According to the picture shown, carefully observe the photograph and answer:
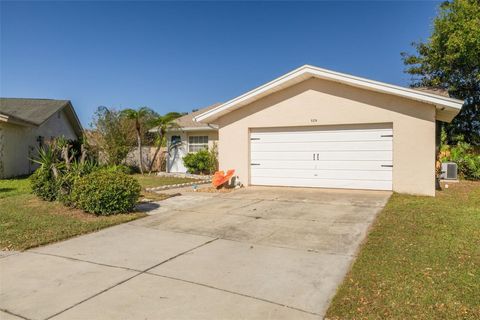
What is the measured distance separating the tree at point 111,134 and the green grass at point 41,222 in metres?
10.2

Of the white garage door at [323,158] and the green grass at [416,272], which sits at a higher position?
the white garage door at [323,158]

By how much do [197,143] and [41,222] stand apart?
1290cm

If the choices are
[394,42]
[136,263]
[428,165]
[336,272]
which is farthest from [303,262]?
[394,42]

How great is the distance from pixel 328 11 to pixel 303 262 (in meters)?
14.5

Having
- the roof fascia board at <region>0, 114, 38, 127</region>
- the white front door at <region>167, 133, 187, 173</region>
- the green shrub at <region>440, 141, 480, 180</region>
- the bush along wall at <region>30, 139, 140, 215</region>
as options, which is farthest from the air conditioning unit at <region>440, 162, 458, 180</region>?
the roof fascia board at <region>0, 114, 38, 127</region>

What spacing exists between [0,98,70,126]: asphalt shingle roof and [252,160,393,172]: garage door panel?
1370cm

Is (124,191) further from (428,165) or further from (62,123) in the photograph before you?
A: (62,123)

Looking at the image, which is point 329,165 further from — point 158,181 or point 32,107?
point 32,107

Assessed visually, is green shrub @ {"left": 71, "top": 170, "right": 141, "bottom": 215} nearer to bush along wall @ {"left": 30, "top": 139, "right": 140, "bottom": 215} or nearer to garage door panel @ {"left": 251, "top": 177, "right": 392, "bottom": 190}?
bush along wall @ {"left": 30, "top": 139, "right": 140, "bottom": 215}

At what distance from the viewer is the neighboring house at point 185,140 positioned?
63.6 ft

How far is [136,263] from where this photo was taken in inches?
197

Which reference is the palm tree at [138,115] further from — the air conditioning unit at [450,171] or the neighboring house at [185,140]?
the air conditioning unit at [450,171]

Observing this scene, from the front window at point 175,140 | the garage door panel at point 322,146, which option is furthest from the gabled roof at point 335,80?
the front window at point 175,140

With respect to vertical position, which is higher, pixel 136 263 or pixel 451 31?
pixel 451 31
